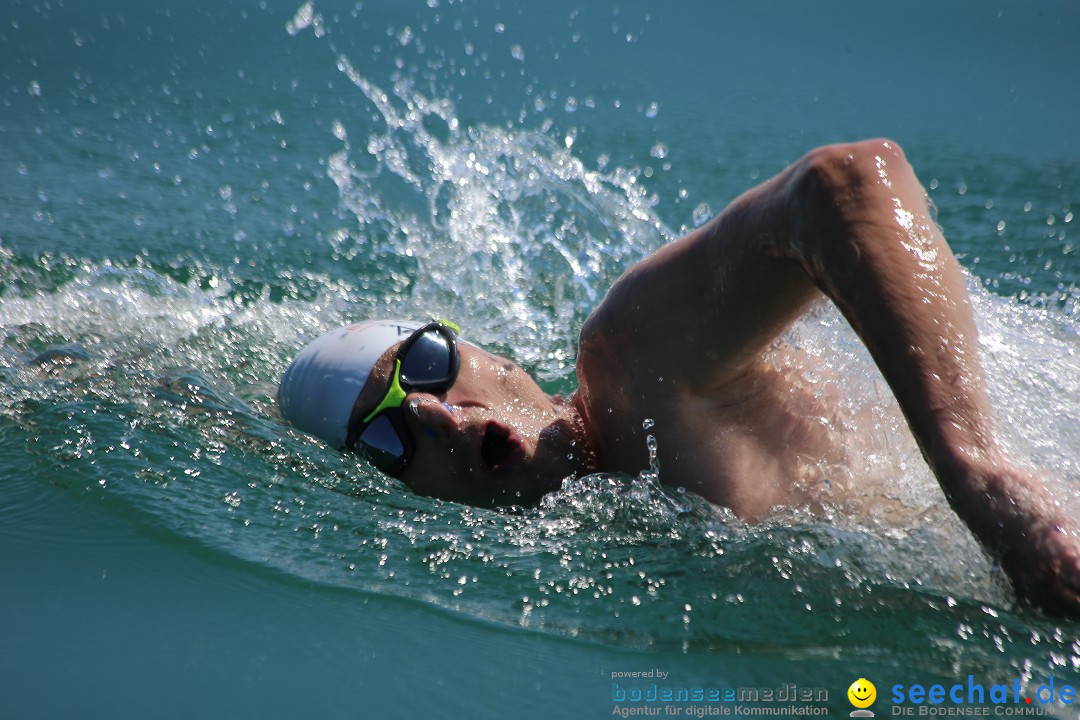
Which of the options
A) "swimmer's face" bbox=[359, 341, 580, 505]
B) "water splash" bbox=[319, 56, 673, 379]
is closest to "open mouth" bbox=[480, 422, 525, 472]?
"swimmer's face" bbox=[359, 341, 580, 505]

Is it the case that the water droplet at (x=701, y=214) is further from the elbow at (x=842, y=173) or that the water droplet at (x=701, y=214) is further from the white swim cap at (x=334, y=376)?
the elbow at (x=842, y=173)

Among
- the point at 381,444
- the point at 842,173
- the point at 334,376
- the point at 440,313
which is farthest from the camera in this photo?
the point at 440,313

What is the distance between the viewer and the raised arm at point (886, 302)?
1388 mm

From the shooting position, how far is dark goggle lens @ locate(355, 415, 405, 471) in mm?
2434

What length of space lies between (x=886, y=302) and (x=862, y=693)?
1.87 feet

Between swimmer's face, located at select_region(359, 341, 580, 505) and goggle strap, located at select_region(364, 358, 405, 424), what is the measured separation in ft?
0.09

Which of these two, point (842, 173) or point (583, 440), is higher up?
point (842, 173)

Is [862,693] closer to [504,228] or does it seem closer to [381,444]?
[381,444]

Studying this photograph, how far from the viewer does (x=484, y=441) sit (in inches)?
92.0

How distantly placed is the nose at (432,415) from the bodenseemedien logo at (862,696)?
1119 millimetres

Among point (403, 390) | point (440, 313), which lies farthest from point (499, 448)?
point (440, 313)

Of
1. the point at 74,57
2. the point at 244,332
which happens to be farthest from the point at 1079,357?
the point at 74,57

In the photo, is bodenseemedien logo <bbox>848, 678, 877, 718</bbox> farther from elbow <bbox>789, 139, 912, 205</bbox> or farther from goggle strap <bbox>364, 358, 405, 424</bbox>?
goggle strap <bbox>364, 358, 405, 424</bbox>

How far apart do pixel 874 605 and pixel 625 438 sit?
2.17ft
